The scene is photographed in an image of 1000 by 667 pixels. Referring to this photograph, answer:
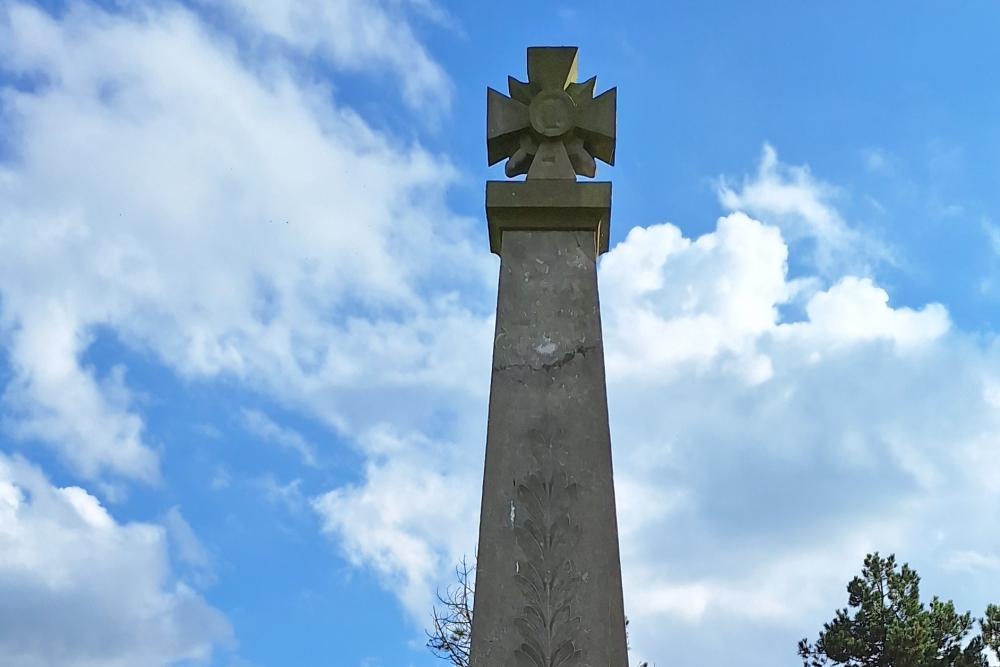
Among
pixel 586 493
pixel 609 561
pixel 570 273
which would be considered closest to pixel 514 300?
pixel 570 273

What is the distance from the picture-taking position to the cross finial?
213 inches

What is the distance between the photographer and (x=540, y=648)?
4.28m

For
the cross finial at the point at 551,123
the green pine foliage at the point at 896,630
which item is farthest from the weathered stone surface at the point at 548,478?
the green pine foliage at the point at 896,630

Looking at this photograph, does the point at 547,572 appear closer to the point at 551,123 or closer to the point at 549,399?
the point at 549,399

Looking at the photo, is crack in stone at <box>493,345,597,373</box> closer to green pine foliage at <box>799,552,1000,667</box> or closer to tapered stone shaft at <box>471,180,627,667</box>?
tapered stone shaft at <box>471,180,627,667</box>

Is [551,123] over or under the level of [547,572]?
over

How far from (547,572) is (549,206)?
1825 millimetres

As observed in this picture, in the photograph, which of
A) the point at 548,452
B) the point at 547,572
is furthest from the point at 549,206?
the point at 547,572

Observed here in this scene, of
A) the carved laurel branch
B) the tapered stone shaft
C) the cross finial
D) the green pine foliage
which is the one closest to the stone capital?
the tapered stone shaft

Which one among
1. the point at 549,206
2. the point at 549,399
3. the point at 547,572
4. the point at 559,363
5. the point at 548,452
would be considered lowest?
the point at 547,572

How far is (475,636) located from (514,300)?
1.60 metres

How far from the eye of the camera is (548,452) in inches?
184

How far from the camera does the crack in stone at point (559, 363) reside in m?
4.86

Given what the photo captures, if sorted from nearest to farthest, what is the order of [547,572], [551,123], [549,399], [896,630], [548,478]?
[547,572] < [548,478] < [549,399] < [551,123] < [896,630]
